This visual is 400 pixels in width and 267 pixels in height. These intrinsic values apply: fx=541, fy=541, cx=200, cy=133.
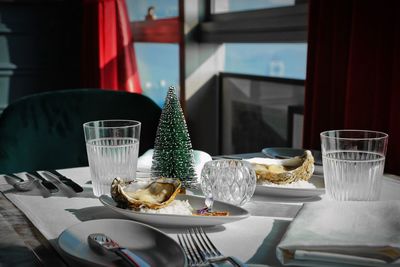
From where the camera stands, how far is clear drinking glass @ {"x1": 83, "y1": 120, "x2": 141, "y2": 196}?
2.99ft

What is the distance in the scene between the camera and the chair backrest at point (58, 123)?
147cm

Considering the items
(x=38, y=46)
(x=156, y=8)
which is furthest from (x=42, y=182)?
(x=38, y=46)

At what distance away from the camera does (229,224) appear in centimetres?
76

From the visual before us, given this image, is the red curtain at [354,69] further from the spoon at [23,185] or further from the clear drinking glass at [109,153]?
the spoon at [23,185]

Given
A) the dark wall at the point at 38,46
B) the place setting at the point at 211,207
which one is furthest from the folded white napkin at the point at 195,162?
the dark wall at the point at 38,46

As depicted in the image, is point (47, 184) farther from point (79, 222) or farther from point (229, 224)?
point (229, 224)

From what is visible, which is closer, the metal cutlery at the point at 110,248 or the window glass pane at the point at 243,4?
the metal cutlery at the point at 110,248

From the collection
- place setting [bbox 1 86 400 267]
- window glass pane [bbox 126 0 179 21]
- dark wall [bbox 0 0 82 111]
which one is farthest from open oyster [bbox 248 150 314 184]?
dark wall [bbox 0 0 82 111]

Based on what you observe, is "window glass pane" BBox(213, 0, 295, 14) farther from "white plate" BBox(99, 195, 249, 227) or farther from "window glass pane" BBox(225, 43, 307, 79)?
"white plate" BBox(99, 195, 249, 227)

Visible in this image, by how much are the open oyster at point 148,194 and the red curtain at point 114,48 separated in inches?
87.9

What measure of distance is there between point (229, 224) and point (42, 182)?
1.32ft

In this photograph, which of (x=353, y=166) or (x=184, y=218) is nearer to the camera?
(x=184, y=218)

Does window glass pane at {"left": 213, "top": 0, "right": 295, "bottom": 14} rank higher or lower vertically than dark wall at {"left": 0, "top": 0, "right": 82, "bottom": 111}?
higher

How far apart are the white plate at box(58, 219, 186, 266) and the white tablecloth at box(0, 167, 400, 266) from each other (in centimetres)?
3
